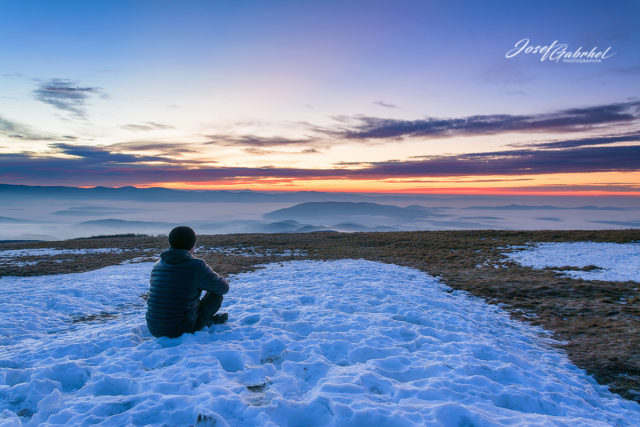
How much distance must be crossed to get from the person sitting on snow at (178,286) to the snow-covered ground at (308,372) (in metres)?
0.41

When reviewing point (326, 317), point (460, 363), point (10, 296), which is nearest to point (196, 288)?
point (326, 317)

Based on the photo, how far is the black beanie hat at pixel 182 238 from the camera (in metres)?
6.54

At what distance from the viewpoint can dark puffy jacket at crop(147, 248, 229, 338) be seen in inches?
255

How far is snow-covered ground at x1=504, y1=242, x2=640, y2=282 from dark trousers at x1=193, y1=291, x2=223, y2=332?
54.4ft

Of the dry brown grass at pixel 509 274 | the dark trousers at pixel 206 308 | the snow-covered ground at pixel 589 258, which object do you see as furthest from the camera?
the snow-covered ground at pixel 589 258

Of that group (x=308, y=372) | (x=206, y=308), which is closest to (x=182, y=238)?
(x=206, y=308)

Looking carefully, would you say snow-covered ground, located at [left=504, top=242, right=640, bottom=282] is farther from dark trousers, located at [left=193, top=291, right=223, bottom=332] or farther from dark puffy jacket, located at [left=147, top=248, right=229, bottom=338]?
dark puffy jacket, located at [left=147, top=248, right=229, bottom=338]

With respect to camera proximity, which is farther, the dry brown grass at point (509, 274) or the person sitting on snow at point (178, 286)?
the dry brown grass at point (509, 274)

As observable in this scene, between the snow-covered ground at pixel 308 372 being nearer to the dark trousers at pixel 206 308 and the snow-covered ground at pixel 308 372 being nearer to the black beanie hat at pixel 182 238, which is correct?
the dark trousers at pixel 206 308

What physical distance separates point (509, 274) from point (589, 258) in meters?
6.83

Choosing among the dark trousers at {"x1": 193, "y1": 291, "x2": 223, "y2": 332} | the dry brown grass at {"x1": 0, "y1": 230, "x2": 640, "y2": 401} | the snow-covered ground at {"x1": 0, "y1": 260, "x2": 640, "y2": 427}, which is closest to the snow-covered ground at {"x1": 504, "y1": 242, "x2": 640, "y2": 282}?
the dry brown grass at {"x1": 0, "y1": 230, "x2": 640, "y2": 401}

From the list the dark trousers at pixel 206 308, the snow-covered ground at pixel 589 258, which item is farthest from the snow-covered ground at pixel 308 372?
the snow-covered ground at pixel 589 258

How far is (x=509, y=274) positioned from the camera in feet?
54.4

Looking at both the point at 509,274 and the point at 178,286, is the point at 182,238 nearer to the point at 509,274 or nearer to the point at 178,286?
the point at 178,286
